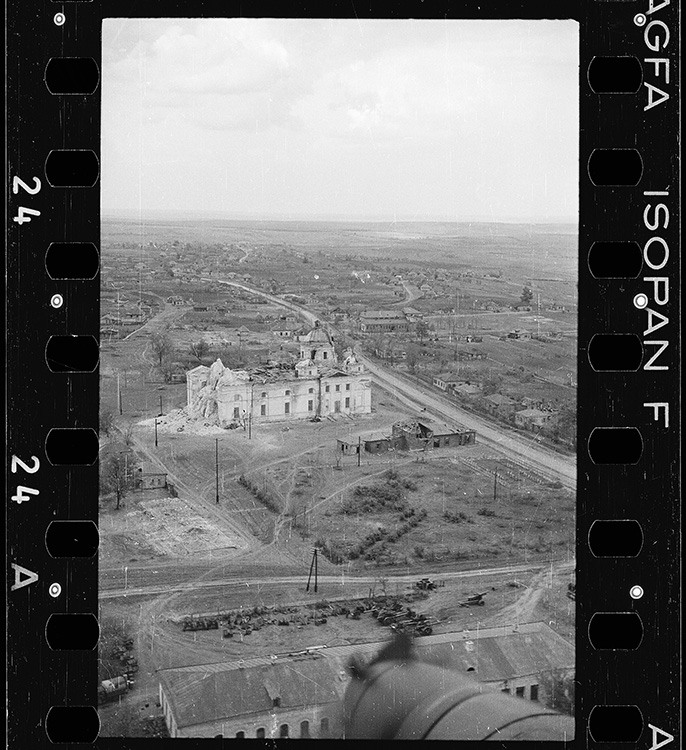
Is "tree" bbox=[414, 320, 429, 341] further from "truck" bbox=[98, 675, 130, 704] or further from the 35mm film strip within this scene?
"truck" bbox=[98, 675, 130, 704]

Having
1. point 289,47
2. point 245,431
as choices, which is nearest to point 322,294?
point 245,431

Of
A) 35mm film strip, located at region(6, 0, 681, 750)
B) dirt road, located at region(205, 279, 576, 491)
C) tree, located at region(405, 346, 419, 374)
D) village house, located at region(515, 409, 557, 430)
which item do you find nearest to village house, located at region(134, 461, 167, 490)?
35mm film strip, located at region(6, 0, 681, 750)

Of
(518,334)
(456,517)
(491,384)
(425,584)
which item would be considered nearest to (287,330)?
(491,384)

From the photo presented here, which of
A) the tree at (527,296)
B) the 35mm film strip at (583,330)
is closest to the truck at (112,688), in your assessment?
the 35mm film strip at (583,330)

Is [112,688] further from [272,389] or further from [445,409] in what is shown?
[445,409]

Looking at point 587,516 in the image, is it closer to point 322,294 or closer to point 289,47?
point 322,294

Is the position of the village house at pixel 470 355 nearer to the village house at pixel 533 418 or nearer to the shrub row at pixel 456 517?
the village house at pixel 533 418
